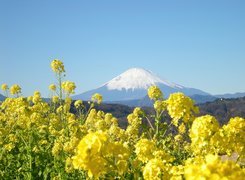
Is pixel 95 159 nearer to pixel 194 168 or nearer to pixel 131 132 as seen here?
pixel 194 168

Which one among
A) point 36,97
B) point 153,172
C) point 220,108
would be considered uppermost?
point 36,97

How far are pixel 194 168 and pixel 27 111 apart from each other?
289 inches

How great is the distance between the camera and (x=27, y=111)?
962 cm

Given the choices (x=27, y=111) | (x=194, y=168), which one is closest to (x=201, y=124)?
(x=194, y=168)

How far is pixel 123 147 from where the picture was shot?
15.0 ft

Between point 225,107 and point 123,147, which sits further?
point 225,107

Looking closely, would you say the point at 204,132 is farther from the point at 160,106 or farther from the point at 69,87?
the point at 69,87

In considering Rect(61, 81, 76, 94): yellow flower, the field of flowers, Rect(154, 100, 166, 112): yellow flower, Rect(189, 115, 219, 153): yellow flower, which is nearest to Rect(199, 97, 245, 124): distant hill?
Rect(61, 81, 76, 94): yellow flower

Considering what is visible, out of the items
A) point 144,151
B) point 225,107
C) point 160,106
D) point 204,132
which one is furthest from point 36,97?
point 225,107

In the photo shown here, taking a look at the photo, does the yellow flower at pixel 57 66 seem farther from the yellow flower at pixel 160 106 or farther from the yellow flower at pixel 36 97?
the yellow flower at pixel 160 106

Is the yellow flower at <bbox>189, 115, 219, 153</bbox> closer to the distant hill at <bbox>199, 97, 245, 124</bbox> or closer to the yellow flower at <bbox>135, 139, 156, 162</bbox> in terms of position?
the yellow flower at <bbox>135, 139, 156, 162</bbox>

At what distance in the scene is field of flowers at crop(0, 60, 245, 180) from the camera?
12.7 feet

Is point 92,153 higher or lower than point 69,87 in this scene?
lower

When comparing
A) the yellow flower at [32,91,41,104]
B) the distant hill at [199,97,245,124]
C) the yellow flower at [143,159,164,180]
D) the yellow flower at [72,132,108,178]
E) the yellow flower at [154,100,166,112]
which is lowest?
the distant hill at [199,97,245,124]
